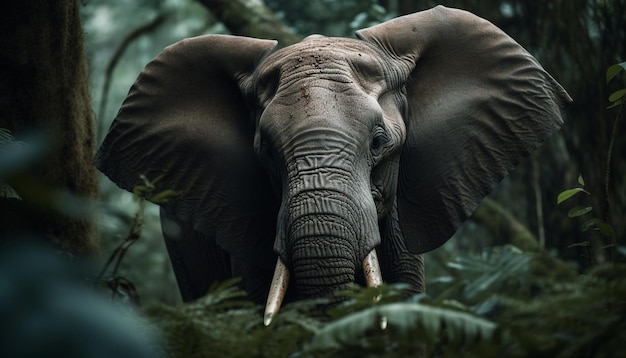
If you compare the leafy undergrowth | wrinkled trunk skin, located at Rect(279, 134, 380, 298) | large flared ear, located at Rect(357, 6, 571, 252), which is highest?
large flared ear, located at Rect(357, 6, 571, 252)

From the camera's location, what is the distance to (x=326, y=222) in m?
4.80

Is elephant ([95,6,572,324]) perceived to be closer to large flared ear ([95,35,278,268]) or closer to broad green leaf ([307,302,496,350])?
large flared ear ([95,35,278,268])

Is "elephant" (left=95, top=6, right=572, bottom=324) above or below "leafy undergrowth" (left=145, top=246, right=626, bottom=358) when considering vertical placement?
above

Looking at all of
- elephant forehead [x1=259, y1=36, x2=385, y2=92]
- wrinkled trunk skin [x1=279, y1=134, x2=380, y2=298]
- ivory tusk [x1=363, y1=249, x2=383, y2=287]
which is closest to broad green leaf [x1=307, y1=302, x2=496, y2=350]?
wrinkled trunk skin [x1=279, y1=134, x2=380, y2=298]

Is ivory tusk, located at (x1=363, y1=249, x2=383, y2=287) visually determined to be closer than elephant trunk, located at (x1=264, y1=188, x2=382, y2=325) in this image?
No

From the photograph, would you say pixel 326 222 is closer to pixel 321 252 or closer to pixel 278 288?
pixel 321 252

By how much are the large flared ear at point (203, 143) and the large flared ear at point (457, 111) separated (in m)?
0.88

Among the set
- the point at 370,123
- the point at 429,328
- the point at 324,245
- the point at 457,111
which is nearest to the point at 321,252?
the point at 324,245

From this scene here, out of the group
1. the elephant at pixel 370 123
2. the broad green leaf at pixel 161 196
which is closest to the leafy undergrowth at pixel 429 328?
the broad green leaf at pixel 161 196

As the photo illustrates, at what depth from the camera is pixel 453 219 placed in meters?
6.22

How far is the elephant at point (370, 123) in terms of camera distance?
5.75 metres

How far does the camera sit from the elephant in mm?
5746

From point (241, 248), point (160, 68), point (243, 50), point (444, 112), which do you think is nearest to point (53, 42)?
point (160, 68)

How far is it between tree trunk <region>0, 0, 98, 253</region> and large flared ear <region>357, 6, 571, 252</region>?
6.92 feet
